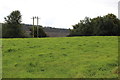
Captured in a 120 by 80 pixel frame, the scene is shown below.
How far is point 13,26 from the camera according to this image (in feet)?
242

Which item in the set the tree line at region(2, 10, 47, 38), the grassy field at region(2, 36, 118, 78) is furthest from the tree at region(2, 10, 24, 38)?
the grassy field at region(2, 36, 118, 78)

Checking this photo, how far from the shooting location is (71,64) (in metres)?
17.7

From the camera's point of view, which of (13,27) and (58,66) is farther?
(13,27)

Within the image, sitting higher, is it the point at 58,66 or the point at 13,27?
the point at 13,27

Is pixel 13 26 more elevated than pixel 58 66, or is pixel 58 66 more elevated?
pixel 13 26

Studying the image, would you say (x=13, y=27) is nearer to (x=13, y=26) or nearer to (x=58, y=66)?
(x=13, y=26)

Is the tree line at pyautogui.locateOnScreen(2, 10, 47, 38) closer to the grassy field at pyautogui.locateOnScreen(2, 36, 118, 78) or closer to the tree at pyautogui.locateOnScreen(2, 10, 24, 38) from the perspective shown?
the tree at pyautogui.locateOnScreen(2, 10, 24, 38)

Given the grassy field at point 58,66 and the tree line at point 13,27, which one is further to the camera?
the tree line at point 13,27

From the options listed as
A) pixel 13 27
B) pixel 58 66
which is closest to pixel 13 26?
pixel 13 27

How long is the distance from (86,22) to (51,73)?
72.1 metres

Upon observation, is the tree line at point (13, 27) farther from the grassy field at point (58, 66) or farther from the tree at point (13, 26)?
the grassy field at point (58, 66)

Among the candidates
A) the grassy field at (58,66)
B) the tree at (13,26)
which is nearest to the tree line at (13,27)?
the tree at (13,26)

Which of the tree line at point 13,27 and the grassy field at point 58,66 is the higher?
the tree line at point 13,27

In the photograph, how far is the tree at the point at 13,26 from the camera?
71.9 metres
